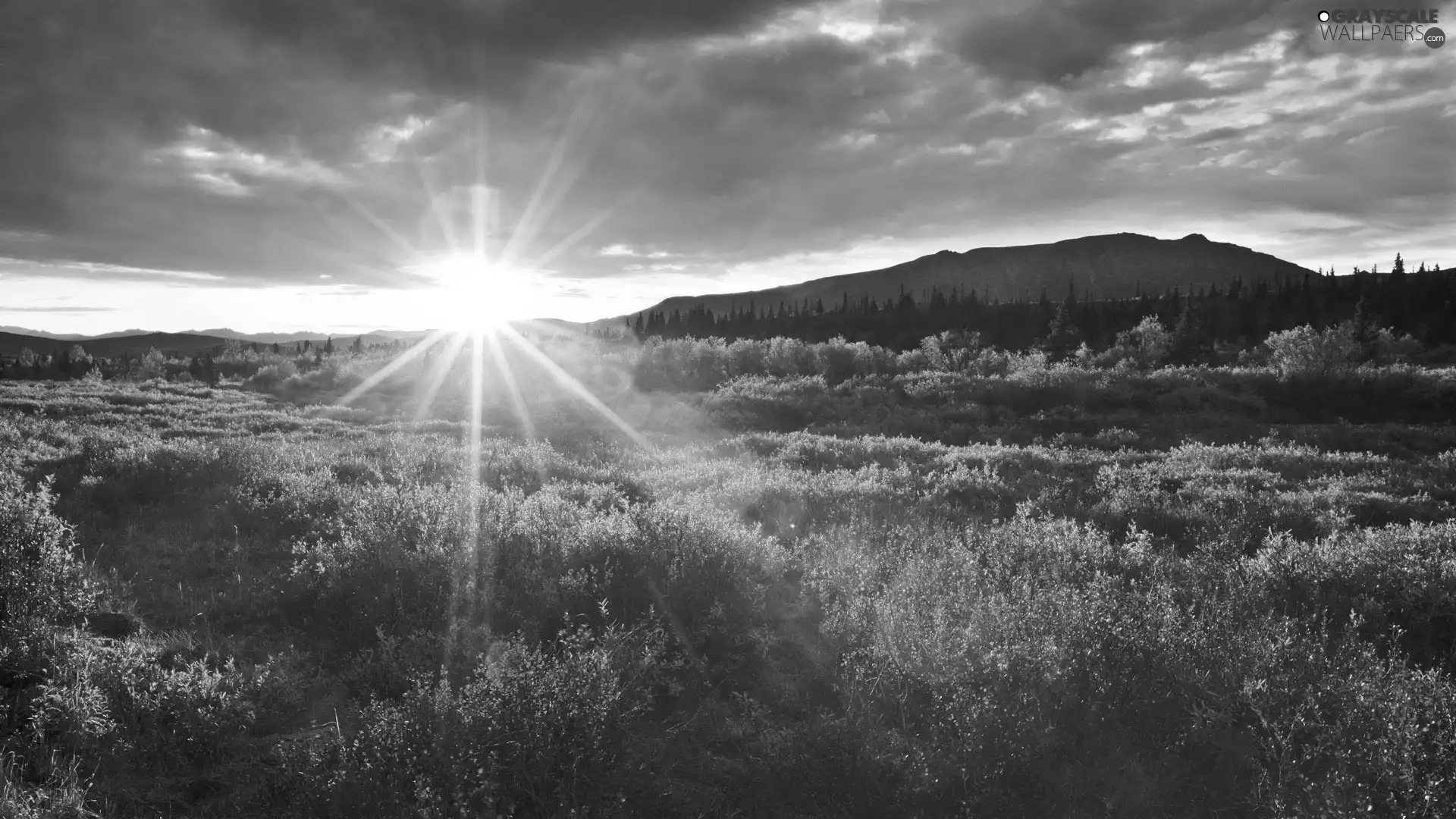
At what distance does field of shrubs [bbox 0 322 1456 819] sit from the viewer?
3.54 m

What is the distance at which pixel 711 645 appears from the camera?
5.34 metres

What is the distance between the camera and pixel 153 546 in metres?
7.30

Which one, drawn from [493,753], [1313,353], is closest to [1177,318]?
[1313,353]

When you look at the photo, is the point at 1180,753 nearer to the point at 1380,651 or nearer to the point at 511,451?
the point at 1380,651

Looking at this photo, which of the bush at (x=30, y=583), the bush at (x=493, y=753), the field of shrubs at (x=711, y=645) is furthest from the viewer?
the bush at (x=30, y=583)

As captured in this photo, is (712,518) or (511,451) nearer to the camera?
(712,518)

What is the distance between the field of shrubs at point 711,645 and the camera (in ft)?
11.6

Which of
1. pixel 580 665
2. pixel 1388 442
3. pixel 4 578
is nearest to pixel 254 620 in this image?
pixel 4 578

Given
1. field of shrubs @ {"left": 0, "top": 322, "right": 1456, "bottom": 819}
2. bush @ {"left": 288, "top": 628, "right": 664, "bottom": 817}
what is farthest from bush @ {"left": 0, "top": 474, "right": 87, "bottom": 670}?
bush @ {"left": 288, "top": 628, "right": 664, "bottom": 817}

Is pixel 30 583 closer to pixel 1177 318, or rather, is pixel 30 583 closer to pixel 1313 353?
pixel 1313 353

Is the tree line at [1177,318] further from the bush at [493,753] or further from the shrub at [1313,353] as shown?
the bush at [493,753]

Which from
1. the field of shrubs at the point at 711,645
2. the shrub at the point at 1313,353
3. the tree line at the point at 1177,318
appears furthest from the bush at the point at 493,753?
the tree line at the point at 1177,318

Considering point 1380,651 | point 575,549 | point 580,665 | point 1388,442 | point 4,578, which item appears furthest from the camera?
point 1388,442

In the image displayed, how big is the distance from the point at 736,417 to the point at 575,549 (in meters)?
18.7
